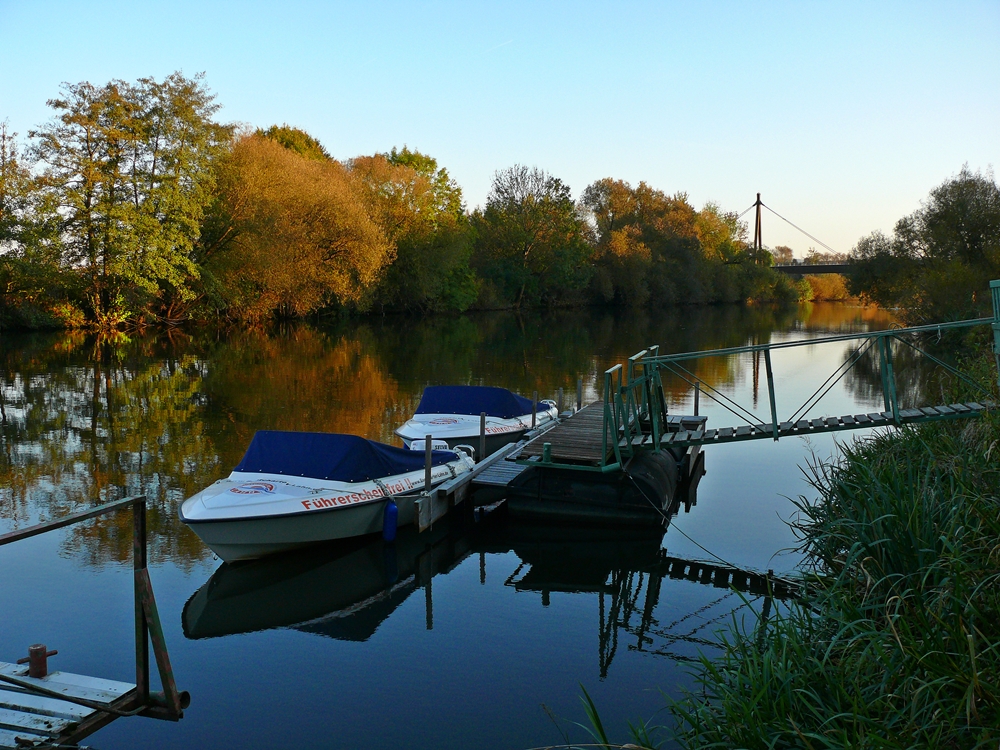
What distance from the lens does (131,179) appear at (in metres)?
45.4

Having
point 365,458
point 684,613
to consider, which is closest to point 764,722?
point 684,613

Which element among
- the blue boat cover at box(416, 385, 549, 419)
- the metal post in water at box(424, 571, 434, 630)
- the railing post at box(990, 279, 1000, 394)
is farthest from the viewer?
the blue boat cover at box(416, 385, 549, 419)

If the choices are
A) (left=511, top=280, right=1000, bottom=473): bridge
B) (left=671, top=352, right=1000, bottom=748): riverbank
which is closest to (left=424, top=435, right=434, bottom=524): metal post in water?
(left=511, top=280, right=1000, bottom=473): bridge

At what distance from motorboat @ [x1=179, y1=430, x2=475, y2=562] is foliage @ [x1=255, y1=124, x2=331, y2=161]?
186ft

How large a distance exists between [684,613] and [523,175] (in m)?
70.2

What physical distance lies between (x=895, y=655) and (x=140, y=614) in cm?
549

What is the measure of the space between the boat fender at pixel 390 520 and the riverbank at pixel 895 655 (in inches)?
243

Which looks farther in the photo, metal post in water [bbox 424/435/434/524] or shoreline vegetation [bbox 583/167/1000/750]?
metal post in water [bbox 424/435/434/524]

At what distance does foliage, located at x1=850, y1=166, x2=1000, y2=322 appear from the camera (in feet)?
121

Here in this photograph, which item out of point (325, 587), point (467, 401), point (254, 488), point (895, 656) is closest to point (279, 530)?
point (254, 488)

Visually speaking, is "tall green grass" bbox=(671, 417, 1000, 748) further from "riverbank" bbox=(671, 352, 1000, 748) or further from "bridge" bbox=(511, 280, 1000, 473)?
"bridge" bbox=(511, 280, 1000, 473)

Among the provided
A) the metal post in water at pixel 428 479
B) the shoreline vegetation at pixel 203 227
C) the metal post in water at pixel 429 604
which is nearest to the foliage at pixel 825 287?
the shoreline vegetation at pixel 203 227

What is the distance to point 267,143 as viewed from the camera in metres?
51.9

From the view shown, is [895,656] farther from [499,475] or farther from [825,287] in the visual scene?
[825,287]
